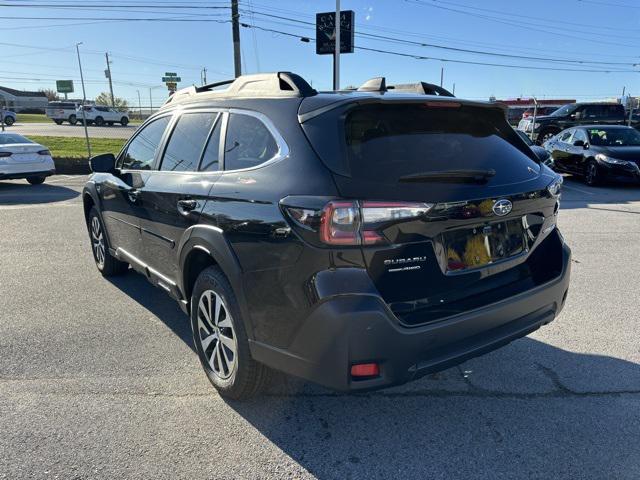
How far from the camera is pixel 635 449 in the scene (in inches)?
102

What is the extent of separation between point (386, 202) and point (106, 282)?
409cm

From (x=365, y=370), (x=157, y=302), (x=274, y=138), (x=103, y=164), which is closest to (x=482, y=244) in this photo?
(x=365, y=370)

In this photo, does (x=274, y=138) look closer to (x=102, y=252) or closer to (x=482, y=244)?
(x=482, y=244)

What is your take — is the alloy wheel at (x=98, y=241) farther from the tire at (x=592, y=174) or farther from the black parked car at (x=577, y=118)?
the black parked car at (x=577, y=118)

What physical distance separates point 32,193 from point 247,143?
36.4 ft

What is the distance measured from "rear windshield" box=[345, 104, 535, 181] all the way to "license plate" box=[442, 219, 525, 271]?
342 mm

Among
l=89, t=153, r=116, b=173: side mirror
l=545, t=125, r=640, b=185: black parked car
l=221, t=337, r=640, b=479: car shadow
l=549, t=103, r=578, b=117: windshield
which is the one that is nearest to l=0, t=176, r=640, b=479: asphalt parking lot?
l=221, t=337, r=640, b=479: car shadow

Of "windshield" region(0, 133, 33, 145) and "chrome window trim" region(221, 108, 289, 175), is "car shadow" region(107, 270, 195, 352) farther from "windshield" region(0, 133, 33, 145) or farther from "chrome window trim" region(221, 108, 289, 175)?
"windshield" region(0, 133, 33, 145)

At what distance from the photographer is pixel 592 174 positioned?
41.7ft

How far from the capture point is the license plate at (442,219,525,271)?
249 centimetres

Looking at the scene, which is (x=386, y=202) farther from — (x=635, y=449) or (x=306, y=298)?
(x=635, y=449)

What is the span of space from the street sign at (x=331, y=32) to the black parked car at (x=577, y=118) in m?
9.60

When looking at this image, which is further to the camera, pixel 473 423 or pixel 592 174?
pixel 592 174

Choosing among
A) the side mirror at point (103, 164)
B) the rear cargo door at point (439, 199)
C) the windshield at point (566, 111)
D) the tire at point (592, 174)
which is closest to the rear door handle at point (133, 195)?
the side mirror at point (103, 164)
